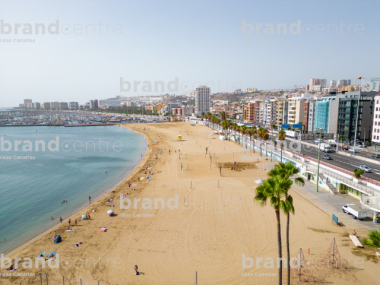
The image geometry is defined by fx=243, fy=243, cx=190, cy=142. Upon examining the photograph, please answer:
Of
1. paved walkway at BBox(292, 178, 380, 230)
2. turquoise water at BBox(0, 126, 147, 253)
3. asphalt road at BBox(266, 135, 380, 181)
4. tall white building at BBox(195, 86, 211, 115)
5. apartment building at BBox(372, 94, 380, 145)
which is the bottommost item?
turquoise water at BBox(0, 126, 147, 253)

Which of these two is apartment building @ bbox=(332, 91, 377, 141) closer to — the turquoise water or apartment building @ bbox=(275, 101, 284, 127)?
apartment building @ bbox=(275, 101, 284, 127)

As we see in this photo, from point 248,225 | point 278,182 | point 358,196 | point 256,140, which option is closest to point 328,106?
point 256,140

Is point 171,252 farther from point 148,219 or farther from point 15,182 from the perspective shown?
point 15,182

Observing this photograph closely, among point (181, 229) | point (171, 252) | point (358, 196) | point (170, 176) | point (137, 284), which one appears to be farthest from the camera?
point (170, 176)

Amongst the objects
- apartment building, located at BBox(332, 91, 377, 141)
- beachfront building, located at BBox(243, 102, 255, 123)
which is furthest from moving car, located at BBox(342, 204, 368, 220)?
beachfront building, located at BBox(243, 102, 255, 123)

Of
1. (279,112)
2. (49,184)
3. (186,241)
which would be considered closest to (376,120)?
(279,112)

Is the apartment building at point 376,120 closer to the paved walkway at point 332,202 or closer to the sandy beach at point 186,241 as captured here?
the paved walkway at point 332,202
